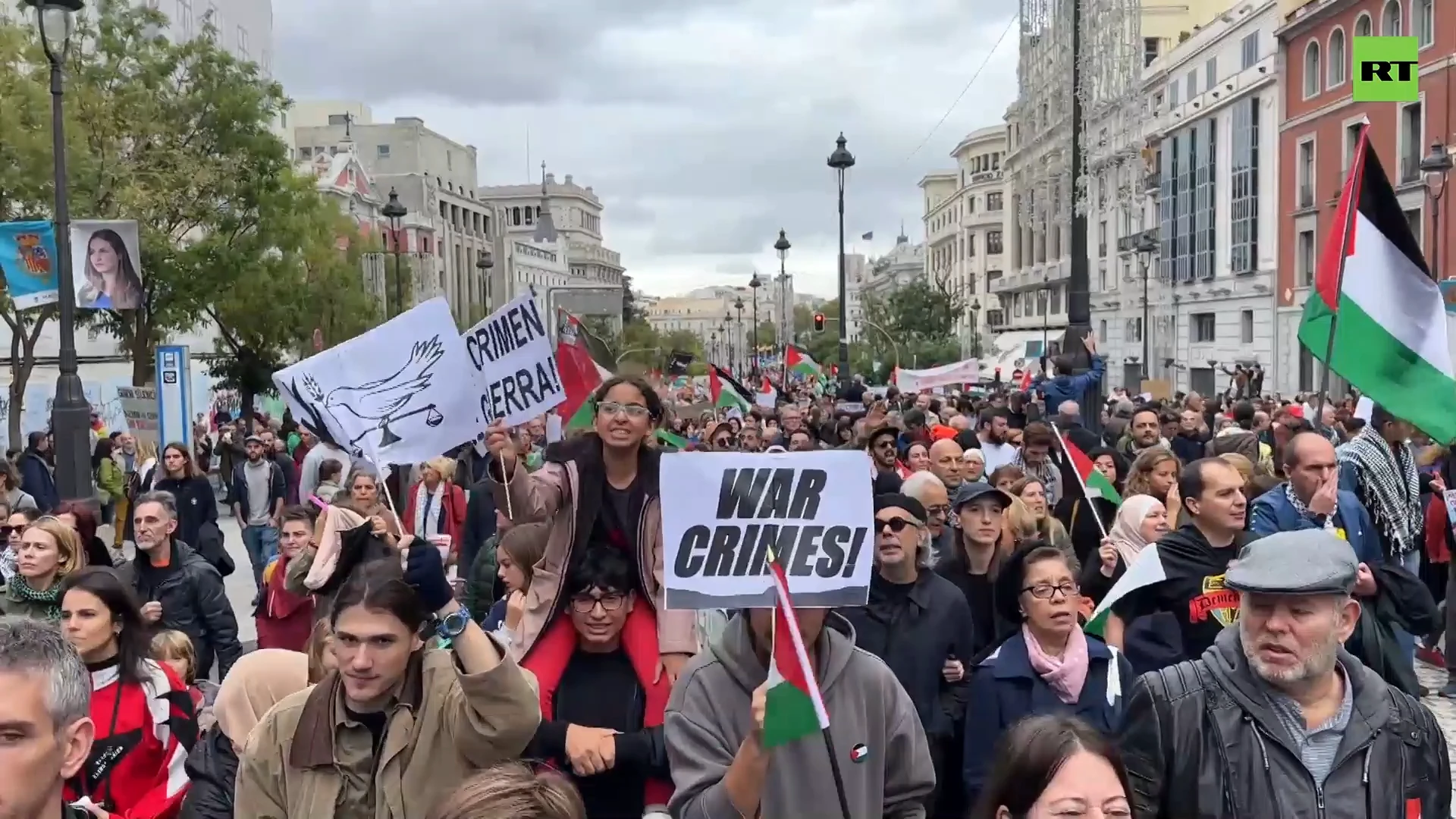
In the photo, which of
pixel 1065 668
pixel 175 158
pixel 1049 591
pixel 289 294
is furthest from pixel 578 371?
pixel 289 294

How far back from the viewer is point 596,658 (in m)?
4.36

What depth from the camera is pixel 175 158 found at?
79.2ft

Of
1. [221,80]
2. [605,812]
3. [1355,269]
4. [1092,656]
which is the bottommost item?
[605,812]

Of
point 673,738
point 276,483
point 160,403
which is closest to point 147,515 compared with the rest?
point 673,738

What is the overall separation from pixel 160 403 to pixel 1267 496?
14.0m

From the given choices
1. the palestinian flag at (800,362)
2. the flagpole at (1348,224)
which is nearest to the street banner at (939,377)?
the palestinian flag at (800,362)

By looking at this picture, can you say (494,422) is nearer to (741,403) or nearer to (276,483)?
(276,483)

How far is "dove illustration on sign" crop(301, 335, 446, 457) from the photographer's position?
668cm

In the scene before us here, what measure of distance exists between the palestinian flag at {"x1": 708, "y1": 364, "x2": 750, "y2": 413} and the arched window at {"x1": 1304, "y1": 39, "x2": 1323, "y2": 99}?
29363 millimetres

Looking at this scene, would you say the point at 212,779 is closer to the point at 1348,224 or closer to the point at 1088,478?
the point at 1088,478

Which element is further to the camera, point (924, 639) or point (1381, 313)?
point (1381, 313)

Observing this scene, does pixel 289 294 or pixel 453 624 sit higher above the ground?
pixel 289 294

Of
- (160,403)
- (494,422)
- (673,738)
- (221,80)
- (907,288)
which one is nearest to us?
(673,738)

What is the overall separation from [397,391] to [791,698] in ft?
13.8
